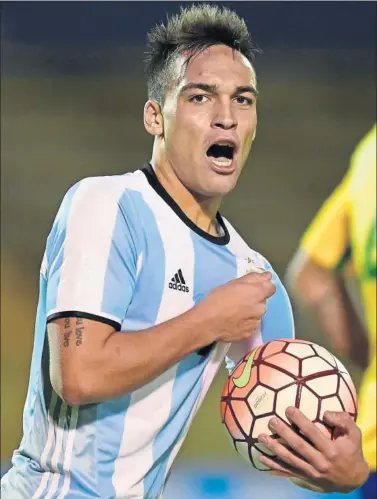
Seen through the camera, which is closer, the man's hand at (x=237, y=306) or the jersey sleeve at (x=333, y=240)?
the man's hand at (x=237, y=306)

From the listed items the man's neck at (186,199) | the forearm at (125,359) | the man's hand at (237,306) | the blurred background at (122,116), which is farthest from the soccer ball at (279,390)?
the blurred background at (122,116)

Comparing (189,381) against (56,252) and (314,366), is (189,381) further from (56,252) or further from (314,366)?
(56,252)

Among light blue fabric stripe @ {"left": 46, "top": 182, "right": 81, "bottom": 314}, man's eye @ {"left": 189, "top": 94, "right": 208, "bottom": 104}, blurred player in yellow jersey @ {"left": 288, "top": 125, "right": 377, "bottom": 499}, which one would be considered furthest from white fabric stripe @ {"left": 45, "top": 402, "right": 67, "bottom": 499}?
blurred player in yellow jersey @ {"left": 288, "top": 125, "right": 377, "bottom": 499}

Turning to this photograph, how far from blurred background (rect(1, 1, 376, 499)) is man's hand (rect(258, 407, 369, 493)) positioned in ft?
7.18

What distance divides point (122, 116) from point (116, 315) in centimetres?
258

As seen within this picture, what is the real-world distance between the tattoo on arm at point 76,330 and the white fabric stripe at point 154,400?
241 millimetres

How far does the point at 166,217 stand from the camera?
84.0 inches

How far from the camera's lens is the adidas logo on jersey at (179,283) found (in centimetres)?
208

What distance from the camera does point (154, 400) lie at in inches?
80.6

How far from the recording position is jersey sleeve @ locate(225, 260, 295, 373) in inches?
93.8

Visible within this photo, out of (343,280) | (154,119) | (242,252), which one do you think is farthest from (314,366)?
(343,280)

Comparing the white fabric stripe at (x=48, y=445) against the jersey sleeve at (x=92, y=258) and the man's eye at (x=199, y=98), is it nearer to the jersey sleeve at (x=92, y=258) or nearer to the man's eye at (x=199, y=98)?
the jersey sleeve at (x=92, y=258)

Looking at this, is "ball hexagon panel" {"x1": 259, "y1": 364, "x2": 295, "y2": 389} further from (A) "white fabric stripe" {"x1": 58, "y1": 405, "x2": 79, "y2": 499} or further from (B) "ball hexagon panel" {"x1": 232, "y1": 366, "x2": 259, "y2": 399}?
(A) "white fabric stripe" {"x1": 58, "y1": 405, "x2": 79, "y2": 499}

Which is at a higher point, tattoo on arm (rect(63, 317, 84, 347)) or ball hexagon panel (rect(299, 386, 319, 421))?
tattoo on arm (rect(63, 317, 84, 347))
